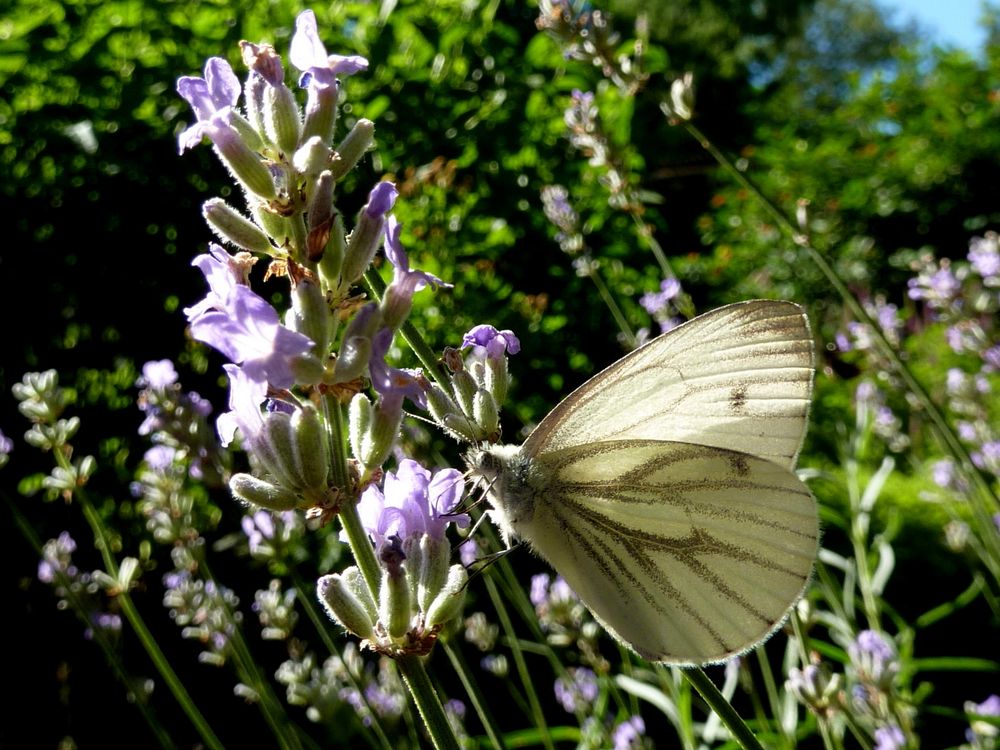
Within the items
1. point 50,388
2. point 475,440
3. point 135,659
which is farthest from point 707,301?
point 475,440

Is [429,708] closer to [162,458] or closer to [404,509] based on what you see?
[404,509]

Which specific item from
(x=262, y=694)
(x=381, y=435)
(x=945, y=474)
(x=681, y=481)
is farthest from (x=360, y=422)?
(x=945, y=474)

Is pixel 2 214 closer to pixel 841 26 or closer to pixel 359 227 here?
pixel 359 227

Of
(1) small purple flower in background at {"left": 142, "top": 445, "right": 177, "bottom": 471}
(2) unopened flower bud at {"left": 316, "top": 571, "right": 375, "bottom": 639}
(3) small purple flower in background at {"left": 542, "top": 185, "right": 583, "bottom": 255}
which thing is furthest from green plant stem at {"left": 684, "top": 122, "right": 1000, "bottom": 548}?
(1) small purple flower in background at {"left": 142, "top": 445, "right": 177, "bottom": 471}

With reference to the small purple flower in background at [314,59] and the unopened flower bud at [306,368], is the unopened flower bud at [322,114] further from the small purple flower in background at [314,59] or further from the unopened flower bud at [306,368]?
the unopened flower bud at [306,368]

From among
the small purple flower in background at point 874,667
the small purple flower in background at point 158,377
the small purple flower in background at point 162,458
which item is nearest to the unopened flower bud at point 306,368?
A: the small purple flower in background at point 874,667
